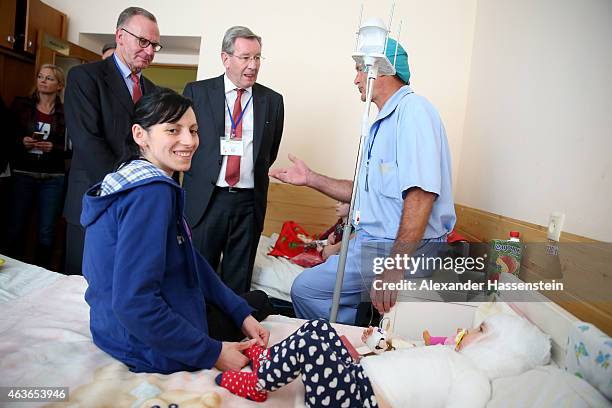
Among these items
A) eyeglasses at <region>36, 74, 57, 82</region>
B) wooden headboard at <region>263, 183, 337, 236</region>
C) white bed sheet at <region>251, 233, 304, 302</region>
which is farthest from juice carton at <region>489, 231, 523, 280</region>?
eyeglasses at <region>36, 74, 57, 82</region>

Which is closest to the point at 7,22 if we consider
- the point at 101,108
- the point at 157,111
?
the point at 101,108

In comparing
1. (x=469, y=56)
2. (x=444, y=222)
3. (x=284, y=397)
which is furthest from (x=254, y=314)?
(x=469, y=56)

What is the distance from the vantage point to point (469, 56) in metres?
3.46

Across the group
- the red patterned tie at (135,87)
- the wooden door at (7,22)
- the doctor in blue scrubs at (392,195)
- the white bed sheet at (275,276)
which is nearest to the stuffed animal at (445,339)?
the doctor in blue scrubs at (392,195)

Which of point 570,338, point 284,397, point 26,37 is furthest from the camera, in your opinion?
point 26,37

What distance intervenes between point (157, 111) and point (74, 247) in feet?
4.25

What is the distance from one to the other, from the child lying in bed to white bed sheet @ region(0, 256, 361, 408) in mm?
81

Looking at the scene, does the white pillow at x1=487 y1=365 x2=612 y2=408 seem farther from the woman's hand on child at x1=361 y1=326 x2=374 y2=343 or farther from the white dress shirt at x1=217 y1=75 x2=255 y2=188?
the white dress shirt at x1=217 y1=75 x2=255 y2=188

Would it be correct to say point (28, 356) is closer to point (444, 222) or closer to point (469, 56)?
point (444, 222)

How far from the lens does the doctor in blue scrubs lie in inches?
63.8

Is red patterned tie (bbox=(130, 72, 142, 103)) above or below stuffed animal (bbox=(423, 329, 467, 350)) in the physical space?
above

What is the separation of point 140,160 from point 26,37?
3.30 m

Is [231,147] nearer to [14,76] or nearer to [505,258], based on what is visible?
[505,258]

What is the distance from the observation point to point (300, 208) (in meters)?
3.81
